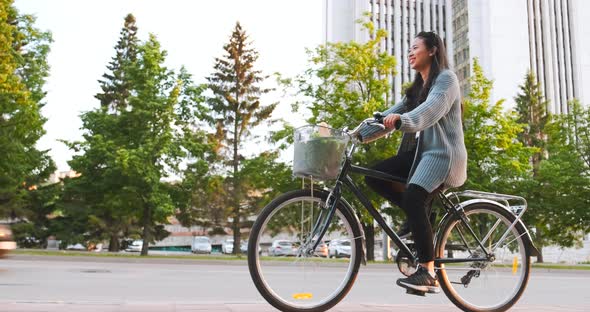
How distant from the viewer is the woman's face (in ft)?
13.6

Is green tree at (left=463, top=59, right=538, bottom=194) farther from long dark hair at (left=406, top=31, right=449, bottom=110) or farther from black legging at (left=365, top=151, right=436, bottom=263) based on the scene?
black legging at (left=365, top=151, right=436, bottom=263)

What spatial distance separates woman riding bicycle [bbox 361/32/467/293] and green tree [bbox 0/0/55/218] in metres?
22.0

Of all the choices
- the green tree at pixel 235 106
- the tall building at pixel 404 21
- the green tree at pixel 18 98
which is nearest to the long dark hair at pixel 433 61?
the green tree at pixel 18 98

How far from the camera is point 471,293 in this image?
4.44 metres

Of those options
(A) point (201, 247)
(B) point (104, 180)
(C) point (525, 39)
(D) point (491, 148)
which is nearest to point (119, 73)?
(B) point (104, 180)

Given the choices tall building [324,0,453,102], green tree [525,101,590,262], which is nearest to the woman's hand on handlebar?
green tree [525,101,590,262]

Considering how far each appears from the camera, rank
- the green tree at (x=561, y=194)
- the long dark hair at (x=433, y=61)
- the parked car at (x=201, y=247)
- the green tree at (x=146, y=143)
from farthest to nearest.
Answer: the parked car at (x=201, y=247) → the green tree at (x=561, y=194) → the green tree at (x=146, y=143) → the long dark hair at (x=433, y=61)

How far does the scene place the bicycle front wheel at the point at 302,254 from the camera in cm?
375

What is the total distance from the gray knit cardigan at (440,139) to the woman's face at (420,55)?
0.18 m

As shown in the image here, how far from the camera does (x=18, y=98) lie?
2444 cm

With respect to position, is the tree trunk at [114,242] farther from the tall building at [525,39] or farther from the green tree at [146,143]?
the tall building at [525,39]

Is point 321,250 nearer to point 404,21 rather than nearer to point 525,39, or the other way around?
point 525,39

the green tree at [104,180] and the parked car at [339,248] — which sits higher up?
the green tree at [104,180]

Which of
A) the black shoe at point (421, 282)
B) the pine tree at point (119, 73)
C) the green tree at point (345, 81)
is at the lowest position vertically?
the black shoe at point (421, 282)
